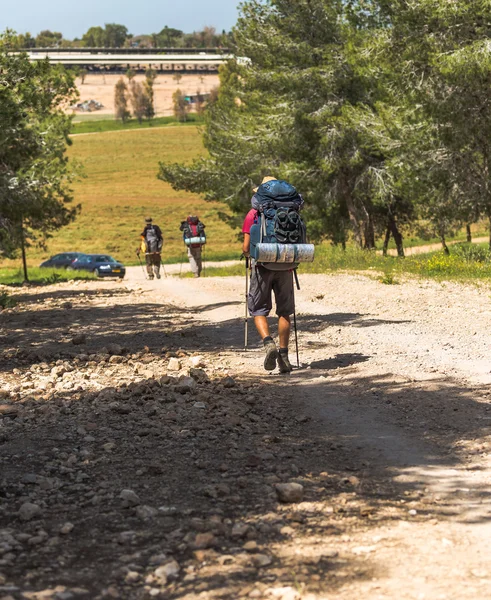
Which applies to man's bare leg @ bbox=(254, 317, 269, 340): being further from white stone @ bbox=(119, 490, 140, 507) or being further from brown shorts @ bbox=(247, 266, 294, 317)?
white stone @ bbox=(119, 490, 140, 507)

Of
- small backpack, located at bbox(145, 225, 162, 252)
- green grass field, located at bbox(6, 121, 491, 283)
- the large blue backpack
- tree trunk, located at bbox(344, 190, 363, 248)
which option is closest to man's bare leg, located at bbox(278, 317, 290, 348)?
the large blue backpack

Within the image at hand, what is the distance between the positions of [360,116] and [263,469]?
27.5m

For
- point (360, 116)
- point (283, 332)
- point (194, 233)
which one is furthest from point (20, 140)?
point (283, 332)

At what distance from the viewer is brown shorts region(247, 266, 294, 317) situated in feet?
32.0

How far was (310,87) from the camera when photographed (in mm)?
36938

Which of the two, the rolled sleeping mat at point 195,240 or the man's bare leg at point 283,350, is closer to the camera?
the man's bare leg at point 283,350

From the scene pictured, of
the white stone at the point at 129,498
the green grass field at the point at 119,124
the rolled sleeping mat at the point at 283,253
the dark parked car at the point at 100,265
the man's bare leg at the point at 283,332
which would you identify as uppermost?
the green grass field at the point at 119,124

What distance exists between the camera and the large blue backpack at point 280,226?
9308mm

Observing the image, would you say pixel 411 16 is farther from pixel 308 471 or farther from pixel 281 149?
pixel 308 471

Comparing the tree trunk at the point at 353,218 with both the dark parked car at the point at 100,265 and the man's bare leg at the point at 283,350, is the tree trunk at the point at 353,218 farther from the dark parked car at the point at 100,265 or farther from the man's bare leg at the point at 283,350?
the man's bare leg at the point at 283,350

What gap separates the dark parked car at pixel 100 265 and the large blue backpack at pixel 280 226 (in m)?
37.1

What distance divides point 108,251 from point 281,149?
41.7 meters

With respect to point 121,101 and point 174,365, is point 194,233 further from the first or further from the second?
point 121,101

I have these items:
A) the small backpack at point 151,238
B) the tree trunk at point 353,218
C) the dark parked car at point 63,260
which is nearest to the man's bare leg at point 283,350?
the small backpack at point 151,238
